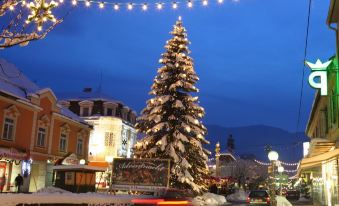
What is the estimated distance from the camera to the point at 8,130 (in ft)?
106

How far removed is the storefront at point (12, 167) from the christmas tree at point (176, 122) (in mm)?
8619

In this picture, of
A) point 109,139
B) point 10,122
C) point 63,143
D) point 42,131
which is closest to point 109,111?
point 109,139

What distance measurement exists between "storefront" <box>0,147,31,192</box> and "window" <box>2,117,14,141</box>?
1184 millimetres

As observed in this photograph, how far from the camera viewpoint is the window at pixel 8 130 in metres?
32.0

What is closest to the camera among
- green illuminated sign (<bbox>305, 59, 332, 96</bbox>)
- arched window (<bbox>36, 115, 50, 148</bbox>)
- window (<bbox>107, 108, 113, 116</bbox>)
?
green illuminated sign (<bbox>305, 59, 332, 96</bbox>)

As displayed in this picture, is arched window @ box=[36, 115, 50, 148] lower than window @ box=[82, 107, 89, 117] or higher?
lower

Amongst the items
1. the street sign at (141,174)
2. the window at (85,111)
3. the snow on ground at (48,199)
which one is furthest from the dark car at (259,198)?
the window at (85,111)

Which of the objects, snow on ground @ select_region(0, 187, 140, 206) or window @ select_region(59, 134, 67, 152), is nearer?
snow on ground @ select_region(0, 187, 140, 206)

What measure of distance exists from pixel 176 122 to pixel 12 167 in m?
12.7

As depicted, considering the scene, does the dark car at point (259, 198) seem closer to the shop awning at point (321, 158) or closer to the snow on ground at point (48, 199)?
the shop awning at point (321, 158)

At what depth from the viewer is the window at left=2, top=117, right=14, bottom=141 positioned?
32.0 meters

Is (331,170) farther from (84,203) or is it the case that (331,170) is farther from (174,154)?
(84,203)

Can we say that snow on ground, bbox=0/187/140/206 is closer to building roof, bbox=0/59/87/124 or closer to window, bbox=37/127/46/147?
building roof, bbox=0/59/87/124

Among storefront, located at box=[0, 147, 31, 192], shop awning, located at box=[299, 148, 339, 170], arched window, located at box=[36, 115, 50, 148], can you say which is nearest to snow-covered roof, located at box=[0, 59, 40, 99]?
arched window, located at box=[36, 115, 50, 148]
